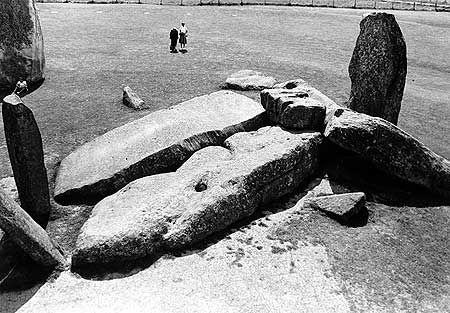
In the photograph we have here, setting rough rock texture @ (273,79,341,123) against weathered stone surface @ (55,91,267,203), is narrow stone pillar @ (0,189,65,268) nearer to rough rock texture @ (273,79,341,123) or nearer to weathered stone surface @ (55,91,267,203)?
weathered stone surface @ (55,91,267,203)

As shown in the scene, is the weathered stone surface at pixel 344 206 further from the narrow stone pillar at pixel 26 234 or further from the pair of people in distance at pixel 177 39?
the pair of people in distance at pixel 177 39

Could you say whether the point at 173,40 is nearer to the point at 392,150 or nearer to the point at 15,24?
the point at 15,24

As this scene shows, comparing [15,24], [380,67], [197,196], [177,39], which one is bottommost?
[197,196]

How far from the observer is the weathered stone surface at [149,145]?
10195 millimetres

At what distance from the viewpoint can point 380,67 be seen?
12555mm

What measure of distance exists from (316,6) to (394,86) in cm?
2574

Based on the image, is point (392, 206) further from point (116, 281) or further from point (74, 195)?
point (74, 195)

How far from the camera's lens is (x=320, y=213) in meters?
9.89

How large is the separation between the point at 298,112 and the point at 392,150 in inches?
86.1

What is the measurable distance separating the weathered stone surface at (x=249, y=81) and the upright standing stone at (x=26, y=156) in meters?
8.60

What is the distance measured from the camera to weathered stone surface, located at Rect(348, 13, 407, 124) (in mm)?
12352

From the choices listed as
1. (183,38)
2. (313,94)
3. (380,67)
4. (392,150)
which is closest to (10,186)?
(313,94)

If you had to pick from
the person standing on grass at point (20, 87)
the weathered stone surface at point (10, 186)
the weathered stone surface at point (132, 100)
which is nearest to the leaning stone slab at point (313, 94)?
the weathered stone surface at point (132, 100)

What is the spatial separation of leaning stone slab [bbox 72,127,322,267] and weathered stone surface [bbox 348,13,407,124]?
8.78ft
